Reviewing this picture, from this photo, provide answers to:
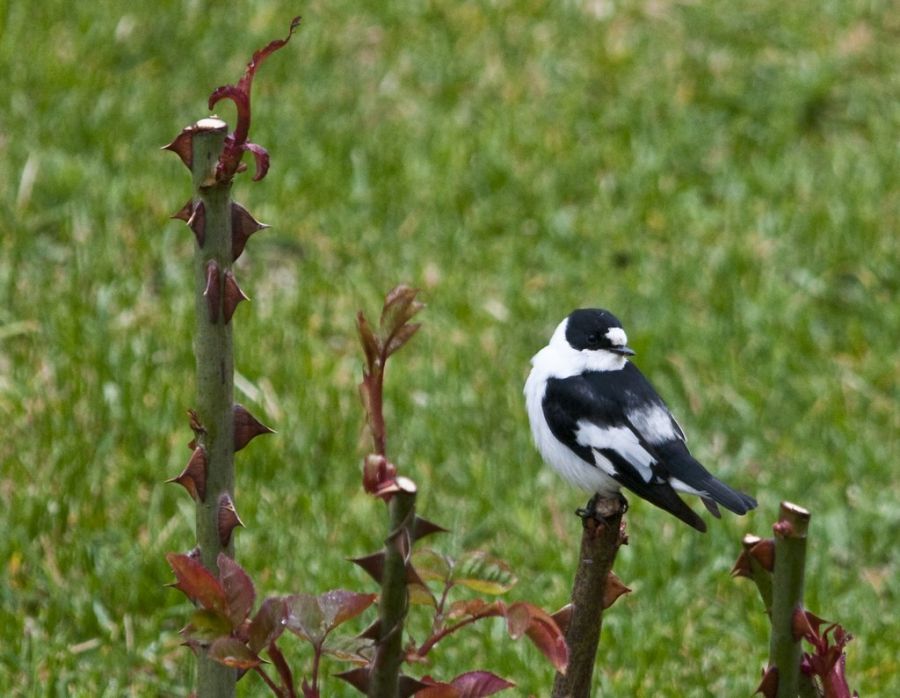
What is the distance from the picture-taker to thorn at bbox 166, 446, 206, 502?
1.97m

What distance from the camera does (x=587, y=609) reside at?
7.04ft

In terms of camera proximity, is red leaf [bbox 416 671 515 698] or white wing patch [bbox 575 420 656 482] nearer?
red leaf [bbox 416 671 515 698]

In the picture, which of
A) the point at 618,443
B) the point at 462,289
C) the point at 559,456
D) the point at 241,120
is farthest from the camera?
the point at 462,289

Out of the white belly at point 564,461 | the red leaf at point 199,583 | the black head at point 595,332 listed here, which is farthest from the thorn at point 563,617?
the black head at point 595,332

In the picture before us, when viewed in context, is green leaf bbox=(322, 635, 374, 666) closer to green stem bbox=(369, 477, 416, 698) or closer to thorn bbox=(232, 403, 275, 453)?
green stem bbox=(369, 477, 416, 698)

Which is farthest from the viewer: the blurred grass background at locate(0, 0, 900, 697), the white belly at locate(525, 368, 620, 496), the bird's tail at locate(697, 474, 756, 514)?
the blurred grass background at locate(0, 0, 900, 697)

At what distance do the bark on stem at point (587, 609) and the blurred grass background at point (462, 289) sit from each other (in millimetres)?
1632

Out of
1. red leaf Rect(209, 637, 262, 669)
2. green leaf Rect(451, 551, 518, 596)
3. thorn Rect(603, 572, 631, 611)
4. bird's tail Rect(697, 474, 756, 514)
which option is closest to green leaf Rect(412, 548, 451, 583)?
green leaf Rect(451, 551, 518, 596)

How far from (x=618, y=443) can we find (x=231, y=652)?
4.22 ft

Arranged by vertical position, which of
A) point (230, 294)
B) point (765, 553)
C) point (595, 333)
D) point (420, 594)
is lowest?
point (420, 594)

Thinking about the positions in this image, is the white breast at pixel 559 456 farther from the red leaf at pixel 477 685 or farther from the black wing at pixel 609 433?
the red leaf at pixel 477 685

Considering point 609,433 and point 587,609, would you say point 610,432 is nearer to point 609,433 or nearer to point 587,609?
point 609,433

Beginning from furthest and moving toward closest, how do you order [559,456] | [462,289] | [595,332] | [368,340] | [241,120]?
[462,289] < [595,332] < [559,456] < [241,120] < [368,340]

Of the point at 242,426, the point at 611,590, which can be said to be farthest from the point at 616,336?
the point at 242,426
